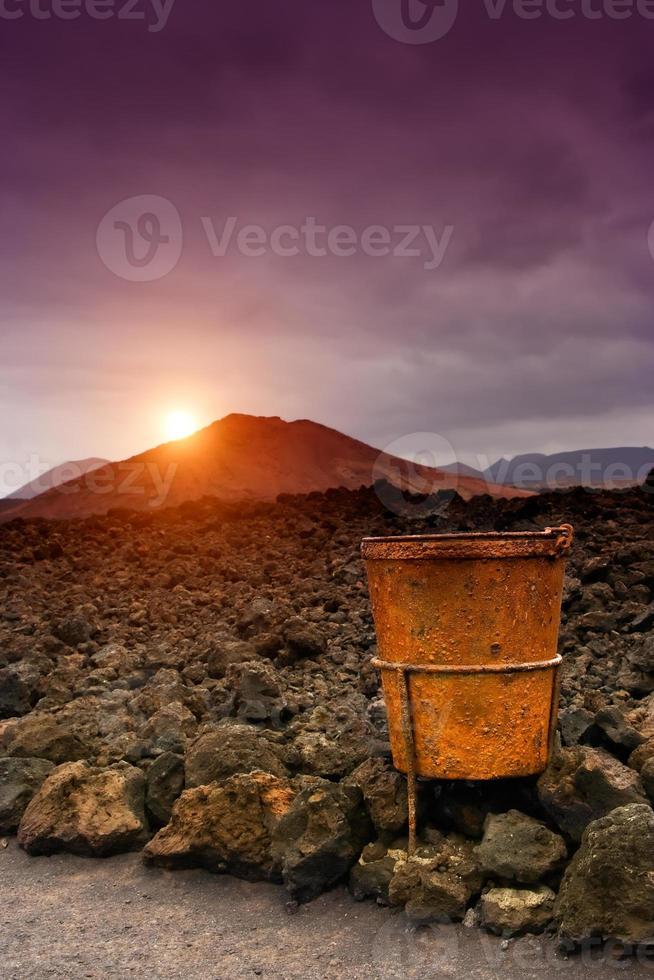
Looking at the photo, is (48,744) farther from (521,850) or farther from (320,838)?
(521,850)

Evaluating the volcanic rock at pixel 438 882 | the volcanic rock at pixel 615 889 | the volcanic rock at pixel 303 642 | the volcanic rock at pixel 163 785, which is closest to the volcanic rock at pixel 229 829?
the volcanic rock at pixel 163 785

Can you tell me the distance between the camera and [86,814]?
19.2 feet

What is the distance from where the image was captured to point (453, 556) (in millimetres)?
4520

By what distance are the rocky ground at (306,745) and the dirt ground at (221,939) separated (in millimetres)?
116

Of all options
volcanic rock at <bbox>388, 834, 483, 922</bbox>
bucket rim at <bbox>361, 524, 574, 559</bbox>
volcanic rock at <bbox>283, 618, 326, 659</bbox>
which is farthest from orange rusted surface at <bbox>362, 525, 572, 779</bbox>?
volcanic rock at <bbox>283, 618, 326, 659</bbox>

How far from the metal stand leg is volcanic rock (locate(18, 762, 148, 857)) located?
1935 mm

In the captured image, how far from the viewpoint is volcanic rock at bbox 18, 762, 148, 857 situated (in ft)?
18.9

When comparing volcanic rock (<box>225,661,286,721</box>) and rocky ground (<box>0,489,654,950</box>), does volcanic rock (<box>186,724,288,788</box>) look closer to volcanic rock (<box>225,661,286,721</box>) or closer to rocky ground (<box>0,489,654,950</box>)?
rocky ground (<box>0,489,654,950</box>)

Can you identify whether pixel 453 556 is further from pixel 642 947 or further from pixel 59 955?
pixel 59 955

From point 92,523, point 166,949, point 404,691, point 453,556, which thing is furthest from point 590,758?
point 92,523

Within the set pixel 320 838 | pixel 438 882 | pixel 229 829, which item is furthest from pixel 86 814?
pixel 438 882

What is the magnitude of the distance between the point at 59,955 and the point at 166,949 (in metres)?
0.55

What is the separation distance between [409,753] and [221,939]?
1351 mm

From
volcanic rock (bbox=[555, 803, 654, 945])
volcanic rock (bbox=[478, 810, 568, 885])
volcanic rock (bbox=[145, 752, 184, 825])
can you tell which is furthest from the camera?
volcanic rock (bbox=[145, 752, 184, 825])
